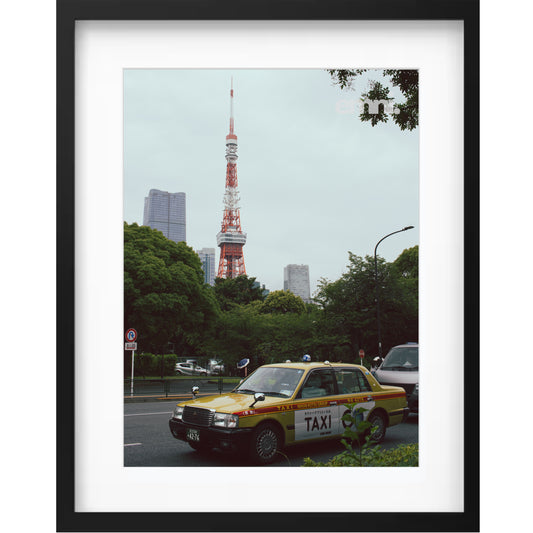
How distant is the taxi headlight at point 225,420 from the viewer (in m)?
5.98

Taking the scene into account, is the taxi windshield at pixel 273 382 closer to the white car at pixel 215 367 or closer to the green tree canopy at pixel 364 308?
the green tree canopy at pixel 364 308

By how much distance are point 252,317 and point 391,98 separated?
1938 cm

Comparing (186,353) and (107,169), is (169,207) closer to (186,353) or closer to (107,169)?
(186,353)

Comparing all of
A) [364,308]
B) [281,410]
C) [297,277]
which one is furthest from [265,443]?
[364,308]

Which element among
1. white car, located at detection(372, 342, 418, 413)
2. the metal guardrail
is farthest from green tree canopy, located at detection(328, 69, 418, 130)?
the metal guardrail

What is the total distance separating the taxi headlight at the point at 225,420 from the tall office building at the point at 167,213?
38.3 feet

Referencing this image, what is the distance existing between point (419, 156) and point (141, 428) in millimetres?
8333

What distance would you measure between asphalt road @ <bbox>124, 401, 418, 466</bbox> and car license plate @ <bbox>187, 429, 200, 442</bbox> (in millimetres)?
367

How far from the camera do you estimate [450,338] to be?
4.09m

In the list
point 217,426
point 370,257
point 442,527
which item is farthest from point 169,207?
point 442,527

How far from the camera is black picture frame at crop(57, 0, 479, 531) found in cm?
391

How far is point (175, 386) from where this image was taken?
62.2 feet
